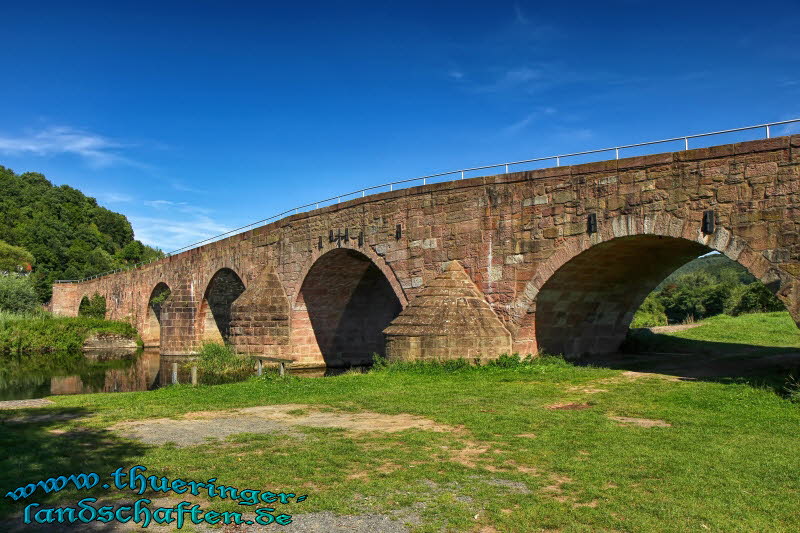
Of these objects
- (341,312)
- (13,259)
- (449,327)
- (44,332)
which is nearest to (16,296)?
(44,332)

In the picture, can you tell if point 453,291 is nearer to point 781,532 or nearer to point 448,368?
point 448,368

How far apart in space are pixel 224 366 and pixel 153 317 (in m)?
24.6

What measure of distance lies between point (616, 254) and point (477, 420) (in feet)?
26.0

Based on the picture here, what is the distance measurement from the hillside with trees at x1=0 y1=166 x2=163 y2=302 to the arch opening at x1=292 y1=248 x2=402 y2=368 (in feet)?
166

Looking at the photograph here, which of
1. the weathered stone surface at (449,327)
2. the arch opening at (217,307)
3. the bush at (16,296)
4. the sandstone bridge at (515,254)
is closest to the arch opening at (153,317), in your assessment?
the bush at (16,296)

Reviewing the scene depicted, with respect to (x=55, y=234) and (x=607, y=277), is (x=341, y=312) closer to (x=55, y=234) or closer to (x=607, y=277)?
(x=607, y=277)

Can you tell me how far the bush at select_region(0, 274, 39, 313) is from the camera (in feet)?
140

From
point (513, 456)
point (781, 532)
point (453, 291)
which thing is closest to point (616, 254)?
point (453, 291)

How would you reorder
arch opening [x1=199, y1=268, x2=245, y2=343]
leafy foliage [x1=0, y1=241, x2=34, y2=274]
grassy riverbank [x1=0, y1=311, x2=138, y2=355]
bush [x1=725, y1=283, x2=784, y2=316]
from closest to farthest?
1. arch opening [x1=199, y1=268, x2=245, y2=343]
2. bush [x1=725, y1=283, x2=784, y2=316]
3. grassy riverbank [x1=0, y1=311, x2=138, y2=355]
4. leafy foliage [x1=0, y1=241, x2=34, y2=274]

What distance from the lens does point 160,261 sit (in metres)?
40.8

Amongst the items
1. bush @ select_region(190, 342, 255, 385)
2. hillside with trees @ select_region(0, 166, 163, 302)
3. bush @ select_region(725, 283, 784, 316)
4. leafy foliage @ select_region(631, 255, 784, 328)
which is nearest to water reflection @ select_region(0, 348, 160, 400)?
bush @ select_region(190, 342, 255, 385)

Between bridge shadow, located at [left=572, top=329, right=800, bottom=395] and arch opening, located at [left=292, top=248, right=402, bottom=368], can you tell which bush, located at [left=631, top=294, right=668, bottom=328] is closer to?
bridge shadow, located at [left=572, top=329, right=800, bottom=395]

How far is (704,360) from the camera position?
1647 cm

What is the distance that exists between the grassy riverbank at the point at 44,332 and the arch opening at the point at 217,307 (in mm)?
10692
